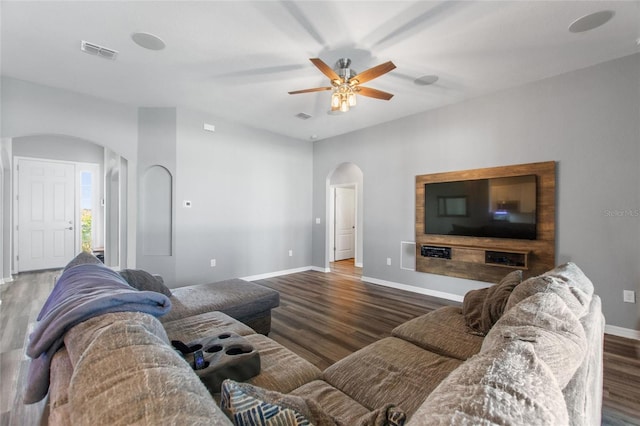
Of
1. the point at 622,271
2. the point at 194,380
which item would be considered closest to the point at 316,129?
the point at 622,271

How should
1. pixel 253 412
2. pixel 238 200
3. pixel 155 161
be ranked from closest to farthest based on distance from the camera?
pixel 253 412, pixel 155 161, pixel 238 200

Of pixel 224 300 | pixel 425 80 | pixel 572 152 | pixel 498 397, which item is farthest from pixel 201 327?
pixel 572 152

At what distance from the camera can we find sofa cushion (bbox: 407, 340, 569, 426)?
20.8 inches

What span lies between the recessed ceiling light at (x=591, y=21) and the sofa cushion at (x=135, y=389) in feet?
11.8

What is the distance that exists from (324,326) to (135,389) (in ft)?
9.12

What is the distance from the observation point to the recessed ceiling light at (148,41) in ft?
8.52

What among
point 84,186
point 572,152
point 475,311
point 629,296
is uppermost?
point 572,152

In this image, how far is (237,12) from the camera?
2307mm

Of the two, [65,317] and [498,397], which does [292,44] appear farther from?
[498,397]

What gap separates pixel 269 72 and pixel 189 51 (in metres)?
0.85

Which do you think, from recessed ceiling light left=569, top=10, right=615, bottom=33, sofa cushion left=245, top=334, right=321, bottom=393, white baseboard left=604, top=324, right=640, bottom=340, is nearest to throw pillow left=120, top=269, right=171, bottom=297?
sofa cushion left=245, top=334, right=321, bottom=393

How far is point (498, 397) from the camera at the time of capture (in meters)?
0.56

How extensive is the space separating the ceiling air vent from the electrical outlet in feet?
19.0

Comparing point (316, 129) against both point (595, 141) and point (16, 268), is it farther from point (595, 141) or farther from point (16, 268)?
point (16, 268)
